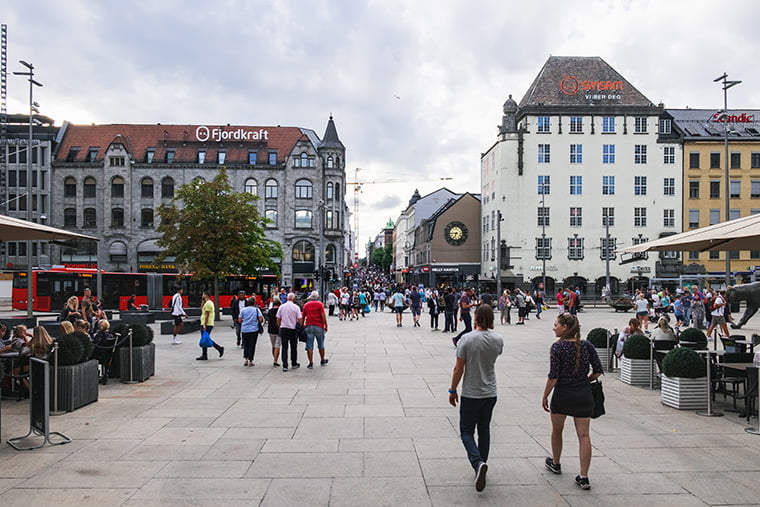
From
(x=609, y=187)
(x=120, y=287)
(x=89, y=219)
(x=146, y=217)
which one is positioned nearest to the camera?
(x=120, y=287)

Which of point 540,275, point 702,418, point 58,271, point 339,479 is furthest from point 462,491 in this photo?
point 540,275

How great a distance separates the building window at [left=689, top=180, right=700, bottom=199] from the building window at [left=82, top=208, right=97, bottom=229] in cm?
6327

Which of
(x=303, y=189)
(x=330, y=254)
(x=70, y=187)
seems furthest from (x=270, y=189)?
(x=70, y=187)

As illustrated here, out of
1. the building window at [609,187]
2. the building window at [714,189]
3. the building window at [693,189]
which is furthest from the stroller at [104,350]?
the building window at [714,189]

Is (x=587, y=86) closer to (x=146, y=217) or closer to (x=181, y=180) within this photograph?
(x=181, y=180)

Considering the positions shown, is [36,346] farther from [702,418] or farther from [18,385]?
[702,418]

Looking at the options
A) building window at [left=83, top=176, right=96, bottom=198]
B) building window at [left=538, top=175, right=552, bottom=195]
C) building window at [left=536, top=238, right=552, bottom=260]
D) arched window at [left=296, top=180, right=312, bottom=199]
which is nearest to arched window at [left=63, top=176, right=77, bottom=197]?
building window at [left=83, top=176, right=96, bottom=198]

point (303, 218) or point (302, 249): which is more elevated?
point (303, 218)

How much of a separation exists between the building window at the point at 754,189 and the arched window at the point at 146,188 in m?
63.4

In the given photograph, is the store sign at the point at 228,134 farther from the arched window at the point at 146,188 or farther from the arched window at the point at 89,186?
the arched window at the point at 89,186

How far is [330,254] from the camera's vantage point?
6688 centimetres

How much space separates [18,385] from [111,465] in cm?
496

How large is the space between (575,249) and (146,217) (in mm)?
45485

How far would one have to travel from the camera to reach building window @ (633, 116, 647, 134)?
63.7m
